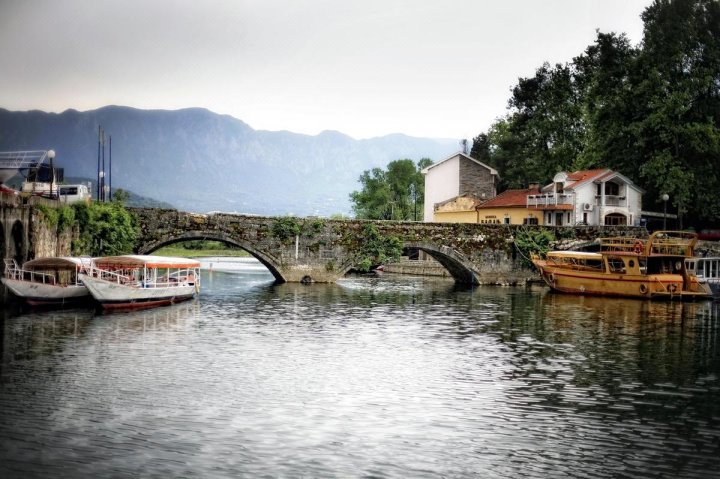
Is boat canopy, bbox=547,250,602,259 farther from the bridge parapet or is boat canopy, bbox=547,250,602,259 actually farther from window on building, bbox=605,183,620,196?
window on building, bbox=605,183,620,196

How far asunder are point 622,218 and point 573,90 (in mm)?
16107

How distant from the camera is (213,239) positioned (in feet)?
171

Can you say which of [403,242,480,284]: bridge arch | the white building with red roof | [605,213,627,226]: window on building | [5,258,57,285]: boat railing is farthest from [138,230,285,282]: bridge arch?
[605,213,627,226]: window on building

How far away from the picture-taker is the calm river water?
15117mm

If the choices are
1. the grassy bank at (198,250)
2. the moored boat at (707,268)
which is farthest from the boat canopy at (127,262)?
the grassy bank at (198,250)

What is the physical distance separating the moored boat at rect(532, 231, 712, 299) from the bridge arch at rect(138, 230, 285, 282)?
18055mm

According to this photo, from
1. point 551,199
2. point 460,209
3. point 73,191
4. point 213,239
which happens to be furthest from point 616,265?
point 73,191

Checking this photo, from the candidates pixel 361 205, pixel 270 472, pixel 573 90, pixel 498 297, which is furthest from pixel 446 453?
pixel 361 205

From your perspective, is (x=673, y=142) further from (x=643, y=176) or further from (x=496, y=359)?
(x=496, y=359)

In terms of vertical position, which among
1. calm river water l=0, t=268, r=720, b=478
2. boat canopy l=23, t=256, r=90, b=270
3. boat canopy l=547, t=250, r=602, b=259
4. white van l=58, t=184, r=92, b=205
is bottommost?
calm river water l=0, t=268, r=720, b=478

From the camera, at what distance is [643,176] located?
6400 cm

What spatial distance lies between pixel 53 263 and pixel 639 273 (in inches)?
1320

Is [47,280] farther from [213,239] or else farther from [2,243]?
[213,239]

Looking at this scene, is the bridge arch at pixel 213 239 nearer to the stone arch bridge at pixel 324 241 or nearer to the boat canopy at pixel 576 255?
the stone arch bridge at pixel 324 241
